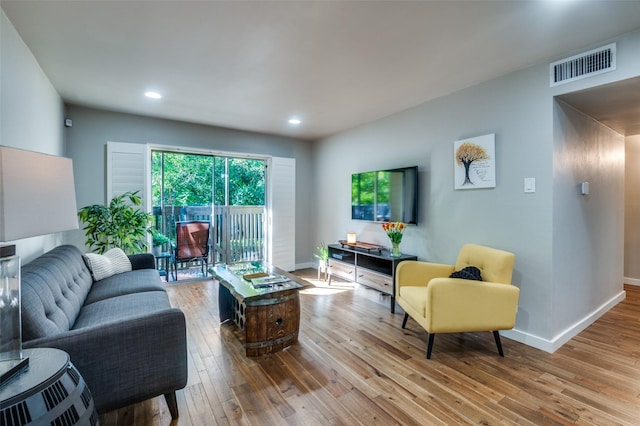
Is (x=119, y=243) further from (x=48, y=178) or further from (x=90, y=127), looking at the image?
(x=48, y=178)

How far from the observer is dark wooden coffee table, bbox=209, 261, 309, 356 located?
231 centimetres

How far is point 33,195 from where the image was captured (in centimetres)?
112

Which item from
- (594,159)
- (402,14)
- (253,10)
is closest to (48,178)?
(253,10)

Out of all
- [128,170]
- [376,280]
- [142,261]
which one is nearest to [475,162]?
[376,280]

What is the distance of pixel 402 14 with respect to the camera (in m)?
1.84

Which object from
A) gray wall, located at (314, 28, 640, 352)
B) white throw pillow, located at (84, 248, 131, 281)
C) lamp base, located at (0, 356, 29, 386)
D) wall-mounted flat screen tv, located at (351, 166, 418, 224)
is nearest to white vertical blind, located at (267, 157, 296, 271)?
wall-mounted flat screen tv, located at (351, 166, 418, 224)

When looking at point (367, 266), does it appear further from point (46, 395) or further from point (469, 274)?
point (46, 395)

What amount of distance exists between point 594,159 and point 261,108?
12.2ft

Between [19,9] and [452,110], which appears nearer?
[19,9]

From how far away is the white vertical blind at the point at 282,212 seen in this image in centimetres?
512

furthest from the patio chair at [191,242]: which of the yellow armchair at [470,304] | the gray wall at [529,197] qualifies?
the yellow armchair at [470,304]

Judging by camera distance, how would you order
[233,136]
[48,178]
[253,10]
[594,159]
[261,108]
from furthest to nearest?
[233,136] → [261,108] → [594,159] → [253,10] → [48,178]

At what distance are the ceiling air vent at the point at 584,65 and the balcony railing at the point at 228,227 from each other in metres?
4.28

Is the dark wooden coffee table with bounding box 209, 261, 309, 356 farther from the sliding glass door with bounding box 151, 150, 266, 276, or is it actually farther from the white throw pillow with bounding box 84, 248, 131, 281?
the sliding glass door with bounding box 151, 150, 266, 276
